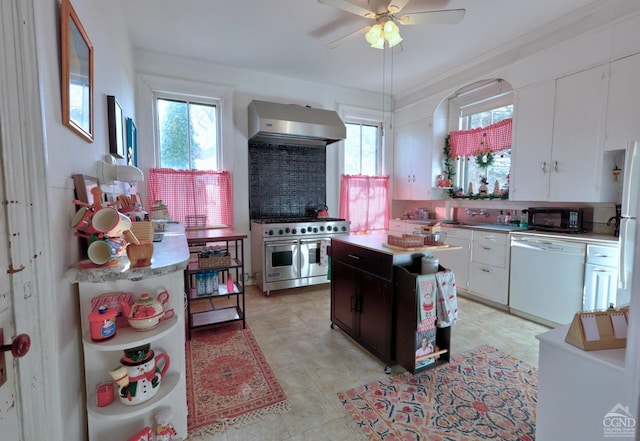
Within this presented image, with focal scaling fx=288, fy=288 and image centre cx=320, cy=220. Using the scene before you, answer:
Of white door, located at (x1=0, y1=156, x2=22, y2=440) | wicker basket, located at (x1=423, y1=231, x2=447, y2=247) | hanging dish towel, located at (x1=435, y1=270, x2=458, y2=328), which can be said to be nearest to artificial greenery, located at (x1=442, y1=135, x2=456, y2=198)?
wicker basket, located at (x1=423, y1=231, x2=447, y2=247)

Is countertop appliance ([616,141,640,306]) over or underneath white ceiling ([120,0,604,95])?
underneath

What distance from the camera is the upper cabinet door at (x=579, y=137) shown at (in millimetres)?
2627

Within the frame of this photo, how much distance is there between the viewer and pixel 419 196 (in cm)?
450

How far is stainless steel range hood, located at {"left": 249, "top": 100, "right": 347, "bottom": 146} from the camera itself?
3.52 meters

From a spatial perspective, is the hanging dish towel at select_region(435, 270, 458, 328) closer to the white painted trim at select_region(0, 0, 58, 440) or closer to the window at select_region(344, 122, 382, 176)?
the white painted trim at select_region(0, 0, 58, 440)

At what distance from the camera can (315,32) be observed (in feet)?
9.92

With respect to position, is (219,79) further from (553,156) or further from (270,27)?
(553,156)

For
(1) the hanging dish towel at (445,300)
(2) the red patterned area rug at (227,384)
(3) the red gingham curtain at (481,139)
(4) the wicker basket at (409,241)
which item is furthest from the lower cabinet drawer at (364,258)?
(3) the red gingham curtain at (481,139)

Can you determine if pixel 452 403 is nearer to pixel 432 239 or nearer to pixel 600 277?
pixel 432 239

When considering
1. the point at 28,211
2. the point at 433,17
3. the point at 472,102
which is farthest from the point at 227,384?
the point at 472,102

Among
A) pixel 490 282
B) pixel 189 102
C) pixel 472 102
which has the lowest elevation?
pixel 490 282

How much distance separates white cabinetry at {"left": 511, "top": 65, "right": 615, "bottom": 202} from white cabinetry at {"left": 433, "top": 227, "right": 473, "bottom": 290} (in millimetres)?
729

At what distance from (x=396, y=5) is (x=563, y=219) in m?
2.62

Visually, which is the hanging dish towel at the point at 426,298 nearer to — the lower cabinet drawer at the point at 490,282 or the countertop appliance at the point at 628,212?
the countertop appliance at the point at 628,212
